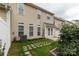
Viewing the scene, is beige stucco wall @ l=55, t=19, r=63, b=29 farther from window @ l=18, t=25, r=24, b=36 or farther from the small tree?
window @ l=18, t=25, r=24, b=36

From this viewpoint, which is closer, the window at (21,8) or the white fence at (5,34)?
the white fence at (5,34)

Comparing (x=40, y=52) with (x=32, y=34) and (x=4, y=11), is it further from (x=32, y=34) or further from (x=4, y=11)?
(x=4, y=11)

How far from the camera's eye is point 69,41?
9.91 feet

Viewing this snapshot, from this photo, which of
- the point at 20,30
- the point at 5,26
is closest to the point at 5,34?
the point at 5,26

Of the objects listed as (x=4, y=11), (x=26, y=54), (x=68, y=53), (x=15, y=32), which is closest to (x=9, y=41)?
(x=15, y=32)

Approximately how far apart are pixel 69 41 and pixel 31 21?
88 cm

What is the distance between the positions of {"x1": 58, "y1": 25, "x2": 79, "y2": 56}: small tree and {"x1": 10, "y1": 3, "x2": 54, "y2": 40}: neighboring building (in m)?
0.26

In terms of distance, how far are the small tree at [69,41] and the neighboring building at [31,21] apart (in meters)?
0.26

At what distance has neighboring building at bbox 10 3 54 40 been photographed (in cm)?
288

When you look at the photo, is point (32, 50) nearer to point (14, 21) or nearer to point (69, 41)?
point (14, 21)

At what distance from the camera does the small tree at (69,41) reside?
2922mm

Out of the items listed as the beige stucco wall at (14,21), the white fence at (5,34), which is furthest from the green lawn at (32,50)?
the beige stucco wall at (14,21)

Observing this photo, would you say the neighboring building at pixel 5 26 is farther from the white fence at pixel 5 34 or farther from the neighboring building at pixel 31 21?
the neighboring building at pixel 31 21

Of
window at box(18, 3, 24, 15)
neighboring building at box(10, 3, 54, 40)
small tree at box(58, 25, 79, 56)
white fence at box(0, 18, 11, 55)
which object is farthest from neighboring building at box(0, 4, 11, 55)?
small tree at box(58, 25, 79, 56)
